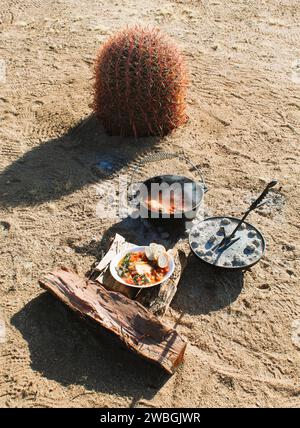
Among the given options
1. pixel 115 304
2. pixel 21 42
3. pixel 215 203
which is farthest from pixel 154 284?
pixel 21 42

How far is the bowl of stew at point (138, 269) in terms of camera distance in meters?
4.16

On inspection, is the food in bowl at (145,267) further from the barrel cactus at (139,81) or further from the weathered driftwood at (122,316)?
the barrel cactus at (139,81)

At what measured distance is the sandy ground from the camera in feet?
12.3

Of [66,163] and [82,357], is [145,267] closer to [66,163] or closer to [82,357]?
[82,357]

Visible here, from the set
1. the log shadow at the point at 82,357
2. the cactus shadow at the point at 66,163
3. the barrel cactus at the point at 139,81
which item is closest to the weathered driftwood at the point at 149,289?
the log shadow at the point at 82,357

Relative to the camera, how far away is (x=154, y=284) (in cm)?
411

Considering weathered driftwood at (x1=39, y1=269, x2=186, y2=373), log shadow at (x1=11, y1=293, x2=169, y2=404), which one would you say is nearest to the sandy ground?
log shadow at (x1=11, y1=293, x2=169, y2=404)

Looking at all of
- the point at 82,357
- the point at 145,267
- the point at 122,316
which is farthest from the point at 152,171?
the point at 82,357

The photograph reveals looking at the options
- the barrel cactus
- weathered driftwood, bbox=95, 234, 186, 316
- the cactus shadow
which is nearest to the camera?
weathered driftwood, bbox=95, 234, 186, 316

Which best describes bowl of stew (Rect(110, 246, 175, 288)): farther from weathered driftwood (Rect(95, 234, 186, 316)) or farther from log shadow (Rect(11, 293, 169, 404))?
log shadow (Rect(11, 293, 169, 404))

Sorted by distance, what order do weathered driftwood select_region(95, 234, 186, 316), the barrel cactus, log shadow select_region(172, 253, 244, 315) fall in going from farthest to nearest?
the barrel cactus
log shadow select_region(172, 253, 244, 315)
weathered driftwood select_region(95, 234, 186, 316)

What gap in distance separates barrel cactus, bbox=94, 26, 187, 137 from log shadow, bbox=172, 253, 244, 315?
1.84 metres

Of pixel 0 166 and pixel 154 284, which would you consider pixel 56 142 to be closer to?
pixel 0 166
